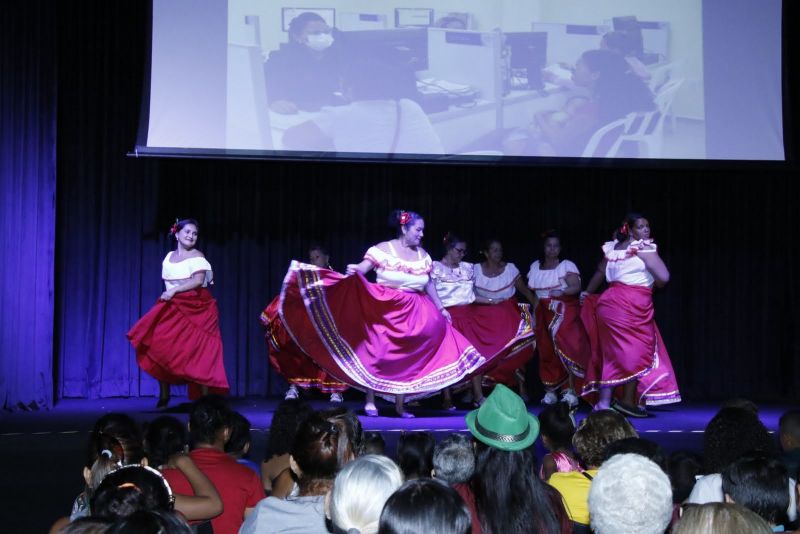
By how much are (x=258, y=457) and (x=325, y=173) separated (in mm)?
3316

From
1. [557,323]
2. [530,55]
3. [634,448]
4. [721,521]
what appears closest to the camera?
[721,521]

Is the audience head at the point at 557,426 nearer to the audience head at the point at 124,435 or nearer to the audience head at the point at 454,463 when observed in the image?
the audience head at the point at 454,463

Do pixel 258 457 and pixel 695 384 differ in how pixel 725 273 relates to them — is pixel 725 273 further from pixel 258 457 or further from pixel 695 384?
pixel 258 457

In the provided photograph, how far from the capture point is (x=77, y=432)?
18.6 ft

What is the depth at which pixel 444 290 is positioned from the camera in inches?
279

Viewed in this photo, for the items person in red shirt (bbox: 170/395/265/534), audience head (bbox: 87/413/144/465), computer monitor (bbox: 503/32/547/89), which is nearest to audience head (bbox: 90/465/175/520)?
audience head (bbox: 87/413/144/465)

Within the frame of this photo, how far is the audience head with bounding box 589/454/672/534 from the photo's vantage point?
191cm

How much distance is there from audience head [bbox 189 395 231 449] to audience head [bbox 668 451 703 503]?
1414 millimetres

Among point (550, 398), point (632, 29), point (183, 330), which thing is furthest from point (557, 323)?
point (183, 330)

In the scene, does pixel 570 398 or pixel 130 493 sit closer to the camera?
pixel 130 493

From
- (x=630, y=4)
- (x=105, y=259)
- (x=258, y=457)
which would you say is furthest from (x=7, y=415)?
(x=630, y=4)

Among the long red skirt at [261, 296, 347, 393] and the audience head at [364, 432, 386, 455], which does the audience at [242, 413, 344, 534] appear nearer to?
the audience head at [364, 432, 386, 455]

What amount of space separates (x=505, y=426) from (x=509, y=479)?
0.12m

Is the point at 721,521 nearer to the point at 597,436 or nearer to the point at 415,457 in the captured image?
the point at 597,436
